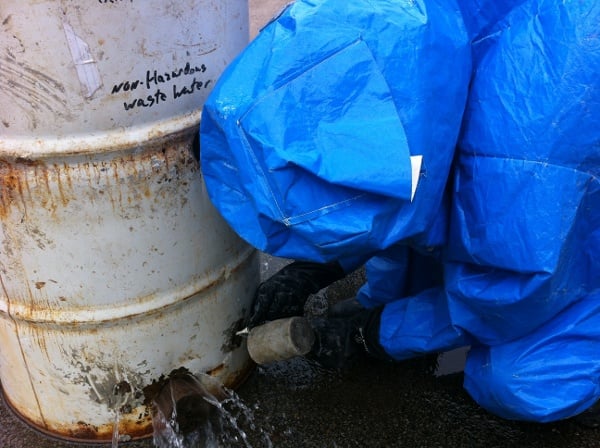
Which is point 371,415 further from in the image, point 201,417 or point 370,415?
point 201,417

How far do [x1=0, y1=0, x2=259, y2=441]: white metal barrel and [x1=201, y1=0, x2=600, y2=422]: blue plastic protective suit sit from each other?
219 millimetres

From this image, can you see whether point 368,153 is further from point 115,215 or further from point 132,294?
point 132,294

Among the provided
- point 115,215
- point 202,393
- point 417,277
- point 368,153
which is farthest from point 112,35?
point 417,277

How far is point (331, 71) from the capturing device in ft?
3.79

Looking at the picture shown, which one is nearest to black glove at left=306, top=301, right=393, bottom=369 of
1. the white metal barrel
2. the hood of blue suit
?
the white metal barrel

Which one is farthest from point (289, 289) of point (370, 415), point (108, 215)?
point (108, 215)

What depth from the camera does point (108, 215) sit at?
1474 millimetres

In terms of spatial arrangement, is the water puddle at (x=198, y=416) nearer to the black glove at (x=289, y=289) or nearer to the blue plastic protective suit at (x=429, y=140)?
the black glove at (x=289, y=289)

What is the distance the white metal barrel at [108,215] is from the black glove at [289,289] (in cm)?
9

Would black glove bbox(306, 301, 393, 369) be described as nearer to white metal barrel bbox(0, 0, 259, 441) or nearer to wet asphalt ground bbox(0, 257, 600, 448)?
wet asphalt ground bbox(0, 257, 600, 448)

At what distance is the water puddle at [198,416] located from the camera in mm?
1780

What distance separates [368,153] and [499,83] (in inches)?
14.9

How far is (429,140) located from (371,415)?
104cm

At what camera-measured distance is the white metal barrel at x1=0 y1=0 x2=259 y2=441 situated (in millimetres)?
1311
